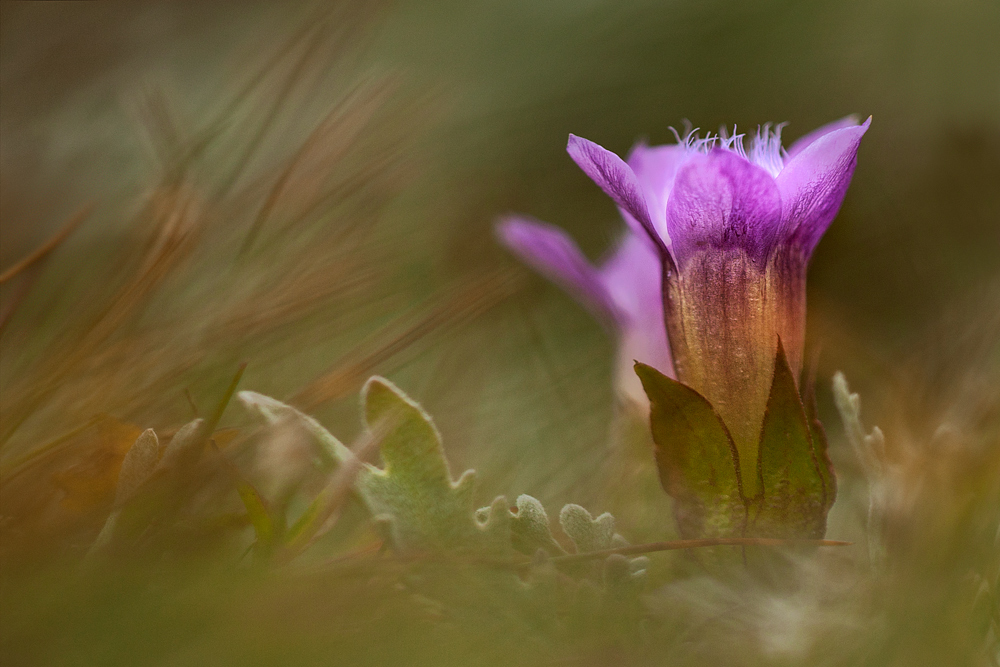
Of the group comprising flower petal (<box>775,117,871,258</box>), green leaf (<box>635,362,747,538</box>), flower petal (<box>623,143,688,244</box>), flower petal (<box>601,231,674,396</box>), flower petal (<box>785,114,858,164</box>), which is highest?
flower petal (<box>785,114,858,164</box>)

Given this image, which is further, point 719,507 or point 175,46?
point 175,46

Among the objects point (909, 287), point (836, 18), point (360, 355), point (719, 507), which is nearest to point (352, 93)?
point (360, 355)

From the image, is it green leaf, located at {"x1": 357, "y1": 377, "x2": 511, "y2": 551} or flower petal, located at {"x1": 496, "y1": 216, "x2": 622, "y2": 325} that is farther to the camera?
flower petal, located at {"x1": 496, "y1": 216, "x2": 622, "y2": 325}

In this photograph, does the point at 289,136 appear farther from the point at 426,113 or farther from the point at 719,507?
the point at 719,507

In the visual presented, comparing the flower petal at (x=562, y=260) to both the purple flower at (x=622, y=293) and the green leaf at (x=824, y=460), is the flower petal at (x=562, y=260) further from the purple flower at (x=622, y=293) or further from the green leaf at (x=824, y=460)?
the green leaf at (x=824, y=460)

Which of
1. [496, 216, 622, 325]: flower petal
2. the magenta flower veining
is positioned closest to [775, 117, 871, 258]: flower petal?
the magenta flower veining

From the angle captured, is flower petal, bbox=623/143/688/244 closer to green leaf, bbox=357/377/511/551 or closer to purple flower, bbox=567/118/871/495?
purple flower, bbox=567/118/871/495
